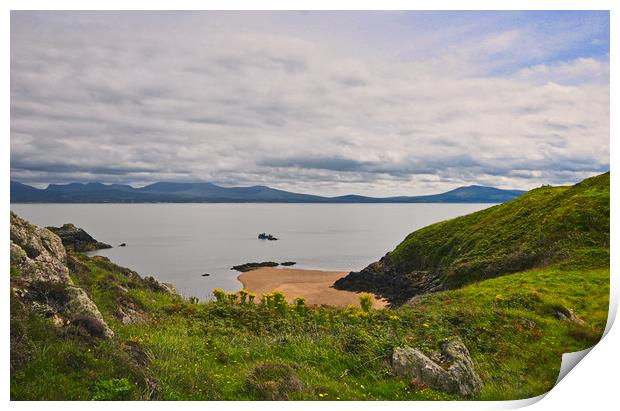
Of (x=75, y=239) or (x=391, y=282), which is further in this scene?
(x=75, y=239)

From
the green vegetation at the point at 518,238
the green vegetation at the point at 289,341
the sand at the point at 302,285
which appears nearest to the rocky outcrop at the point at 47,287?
the green vegetation at the point at 289,341

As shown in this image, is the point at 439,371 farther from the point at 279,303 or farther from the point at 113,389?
the point at 113,389

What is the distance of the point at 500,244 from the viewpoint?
1394 inches

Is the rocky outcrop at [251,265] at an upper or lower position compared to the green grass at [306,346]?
lower

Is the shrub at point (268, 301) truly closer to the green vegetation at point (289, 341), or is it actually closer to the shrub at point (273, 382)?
the green vegetation at point (289, 341)

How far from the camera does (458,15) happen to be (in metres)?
15.2

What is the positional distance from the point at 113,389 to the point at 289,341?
16.4 feet

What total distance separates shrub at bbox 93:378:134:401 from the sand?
26.3 m

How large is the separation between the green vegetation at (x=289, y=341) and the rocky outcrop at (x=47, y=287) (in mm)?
334

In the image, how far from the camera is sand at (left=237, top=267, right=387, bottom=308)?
38500 mm

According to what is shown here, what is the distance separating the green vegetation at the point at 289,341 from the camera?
963 cm

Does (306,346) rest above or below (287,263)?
above

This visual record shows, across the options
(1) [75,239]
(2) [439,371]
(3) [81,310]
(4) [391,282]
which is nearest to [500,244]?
(4) [391,282]

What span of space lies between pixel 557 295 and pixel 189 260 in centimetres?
4959
